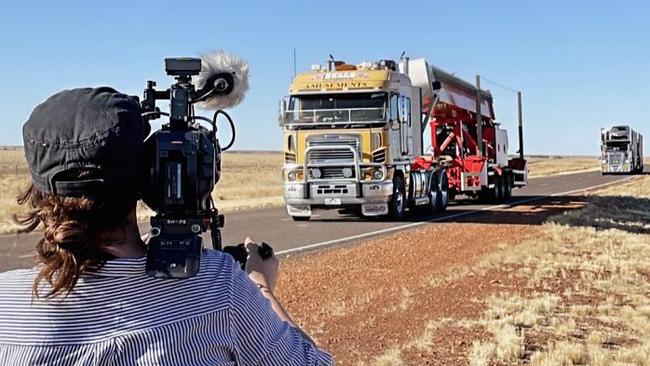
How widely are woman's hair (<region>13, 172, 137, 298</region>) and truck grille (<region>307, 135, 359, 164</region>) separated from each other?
16496mm

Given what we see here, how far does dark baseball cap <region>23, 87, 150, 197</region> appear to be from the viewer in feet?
5.74

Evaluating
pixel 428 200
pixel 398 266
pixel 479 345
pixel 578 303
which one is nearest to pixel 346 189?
pixel 428 200

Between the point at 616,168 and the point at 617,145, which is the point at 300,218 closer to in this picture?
the point at 616,168

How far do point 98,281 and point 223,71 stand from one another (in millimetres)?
1040

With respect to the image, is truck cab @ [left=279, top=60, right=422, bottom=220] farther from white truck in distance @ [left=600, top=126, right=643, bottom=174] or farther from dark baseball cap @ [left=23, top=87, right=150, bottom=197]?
white truck in distance @ [left=600, top=126, right=643, bottom=174]

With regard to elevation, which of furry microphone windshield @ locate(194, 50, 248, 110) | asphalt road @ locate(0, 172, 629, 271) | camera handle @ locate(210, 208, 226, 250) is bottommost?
asphalt road @ locate(0, 172, 629, 271)

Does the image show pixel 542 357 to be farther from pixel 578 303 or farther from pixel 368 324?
pixel 578 303

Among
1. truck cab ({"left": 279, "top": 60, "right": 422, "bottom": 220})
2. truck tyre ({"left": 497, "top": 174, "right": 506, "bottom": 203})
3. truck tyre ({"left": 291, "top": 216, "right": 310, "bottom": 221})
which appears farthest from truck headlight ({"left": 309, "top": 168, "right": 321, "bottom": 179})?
truck tyre ({"left": 497, "top": 174, "right": 506, "bottom": 203})

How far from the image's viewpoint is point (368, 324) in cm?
712

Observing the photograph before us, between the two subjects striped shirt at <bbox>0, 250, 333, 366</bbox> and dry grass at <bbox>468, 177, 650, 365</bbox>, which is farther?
dry grass at <bbox>468, 177, 650, 365</bbox>

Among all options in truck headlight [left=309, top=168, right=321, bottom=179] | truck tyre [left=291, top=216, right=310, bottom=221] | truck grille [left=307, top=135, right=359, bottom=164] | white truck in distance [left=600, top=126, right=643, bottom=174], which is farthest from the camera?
white truck in distance [left=600, top=126, right=643, bottom=174]

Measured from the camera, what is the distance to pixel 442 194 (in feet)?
77.4

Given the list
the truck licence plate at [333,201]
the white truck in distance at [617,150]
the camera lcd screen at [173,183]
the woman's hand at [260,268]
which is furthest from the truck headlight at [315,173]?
the white truck in distance at [617,150]

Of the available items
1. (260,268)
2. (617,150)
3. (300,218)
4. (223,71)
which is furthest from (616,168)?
(260,268)
